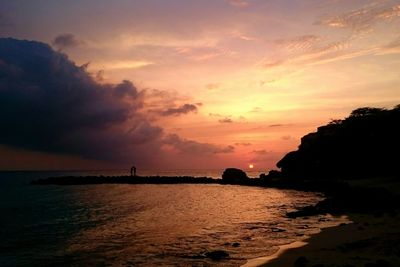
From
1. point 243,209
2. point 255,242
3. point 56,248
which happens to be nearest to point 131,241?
point 56,248

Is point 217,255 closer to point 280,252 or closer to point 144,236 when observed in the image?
point 280,252

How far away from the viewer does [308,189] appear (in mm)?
74812

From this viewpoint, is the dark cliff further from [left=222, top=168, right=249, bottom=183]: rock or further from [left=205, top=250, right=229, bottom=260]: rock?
[left=205, top=250, right=229, bottom=260]: rock

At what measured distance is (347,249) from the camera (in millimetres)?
17891

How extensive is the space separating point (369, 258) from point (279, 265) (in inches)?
142

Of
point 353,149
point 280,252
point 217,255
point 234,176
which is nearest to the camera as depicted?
point 217,255

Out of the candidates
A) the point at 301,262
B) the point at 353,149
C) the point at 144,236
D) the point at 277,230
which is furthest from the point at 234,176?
the point at 301,262

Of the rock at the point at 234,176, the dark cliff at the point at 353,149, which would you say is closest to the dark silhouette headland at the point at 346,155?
the dark cliff at the point at 353,149

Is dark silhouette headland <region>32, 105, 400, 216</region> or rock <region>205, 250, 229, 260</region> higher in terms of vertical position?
dark silhouette headland <region>32, 105, 400, 216</region>

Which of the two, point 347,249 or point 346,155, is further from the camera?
point 346,155

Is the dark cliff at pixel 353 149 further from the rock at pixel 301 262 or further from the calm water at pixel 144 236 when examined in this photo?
the rock at pixel 301 262

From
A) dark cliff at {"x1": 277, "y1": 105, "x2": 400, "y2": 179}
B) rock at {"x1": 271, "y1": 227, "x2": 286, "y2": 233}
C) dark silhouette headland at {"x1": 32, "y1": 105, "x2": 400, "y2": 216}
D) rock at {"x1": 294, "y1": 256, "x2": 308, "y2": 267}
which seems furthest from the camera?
dark cliff at {"x1": 277, "y1": 105, "x2": 400, "y2": 179}

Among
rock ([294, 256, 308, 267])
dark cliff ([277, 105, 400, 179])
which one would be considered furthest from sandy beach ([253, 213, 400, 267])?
dark cliff ([277, 105, 400, 179])

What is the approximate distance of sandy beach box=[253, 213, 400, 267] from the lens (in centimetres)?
1533
